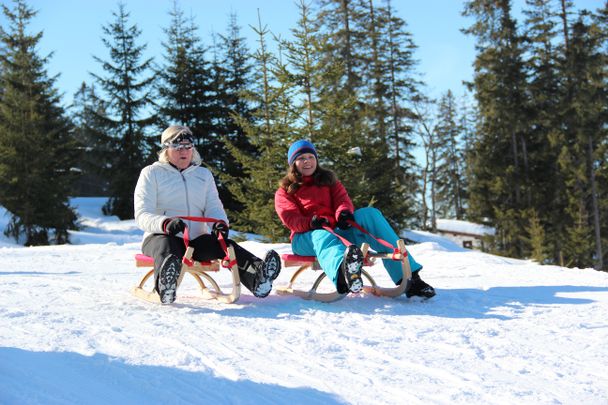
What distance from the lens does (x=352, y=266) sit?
4.02 metres

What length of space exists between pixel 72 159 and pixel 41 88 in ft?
17.7

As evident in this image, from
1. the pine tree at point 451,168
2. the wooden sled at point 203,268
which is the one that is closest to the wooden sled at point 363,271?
the wooden sled at point 203,268

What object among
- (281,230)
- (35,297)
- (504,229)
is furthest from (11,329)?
(504,229)

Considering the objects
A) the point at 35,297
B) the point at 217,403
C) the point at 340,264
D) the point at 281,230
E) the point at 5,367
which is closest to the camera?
the point at 217,403

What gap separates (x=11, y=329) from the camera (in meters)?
3.53

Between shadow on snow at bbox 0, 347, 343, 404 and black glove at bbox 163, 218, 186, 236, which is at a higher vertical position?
black glove at bbox 163, 218, 186, 236

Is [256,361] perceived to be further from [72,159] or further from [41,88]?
[72,159]

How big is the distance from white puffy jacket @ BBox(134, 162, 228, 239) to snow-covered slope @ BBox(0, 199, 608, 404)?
0.79m

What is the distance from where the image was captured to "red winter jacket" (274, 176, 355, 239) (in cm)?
495

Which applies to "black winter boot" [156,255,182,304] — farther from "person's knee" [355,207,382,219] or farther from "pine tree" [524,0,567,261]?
"pine tree" [524,0,567,261]

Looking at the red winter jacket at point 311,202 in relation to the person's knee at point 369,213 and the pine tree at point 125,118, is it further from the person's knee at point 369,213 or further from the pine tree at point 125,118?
the pine tree at point 125,118

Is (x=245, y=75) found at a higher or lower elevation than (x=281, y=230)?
higher

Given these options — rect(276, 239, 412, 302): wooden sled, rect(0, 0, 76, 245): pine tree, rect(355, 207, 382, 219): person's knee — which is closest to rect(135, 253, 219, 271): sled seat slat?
rect(276, 239, 412, 302): wooden sled

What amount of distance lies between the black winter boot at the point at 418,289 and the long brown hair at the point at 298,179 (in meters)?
1.23
